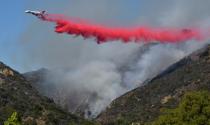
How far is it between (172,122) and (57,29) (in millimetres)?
31533

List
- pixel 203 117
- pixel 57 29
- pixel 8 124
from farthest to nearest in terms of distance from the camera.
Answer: pixel 57 29, pixel 203 117, pixel 8 124

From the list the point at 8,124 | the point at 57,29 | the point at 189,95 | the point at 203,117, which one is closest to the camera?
the point at 8,124

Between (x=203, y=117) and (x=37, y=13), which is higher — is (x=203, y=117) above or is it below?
below

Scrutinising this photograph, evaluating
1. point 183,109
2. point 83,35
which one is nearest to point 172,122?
point 183,109

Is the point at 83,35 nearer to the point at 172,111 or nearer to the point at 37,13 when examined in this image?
the point at 37,13

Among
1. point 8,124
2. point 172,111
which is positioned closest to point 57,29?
point 172,111

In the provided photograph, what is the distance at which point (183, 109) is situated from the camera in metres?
110

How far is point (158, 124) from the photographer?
11194cm

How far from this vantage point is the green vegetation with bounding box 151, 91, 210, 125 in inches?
4154

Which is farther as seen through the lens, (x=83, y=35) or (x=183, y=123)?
(x=83, y=35)

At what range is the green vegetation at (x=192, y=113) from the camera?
106 metres

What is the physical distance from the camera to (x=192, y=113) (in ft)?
352

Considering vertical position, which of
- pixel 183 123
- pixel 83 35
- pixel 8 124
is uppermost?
pixel 83 35

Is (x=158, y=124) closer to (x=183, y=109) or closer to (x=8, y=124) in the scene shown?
(x=183, y=109)
